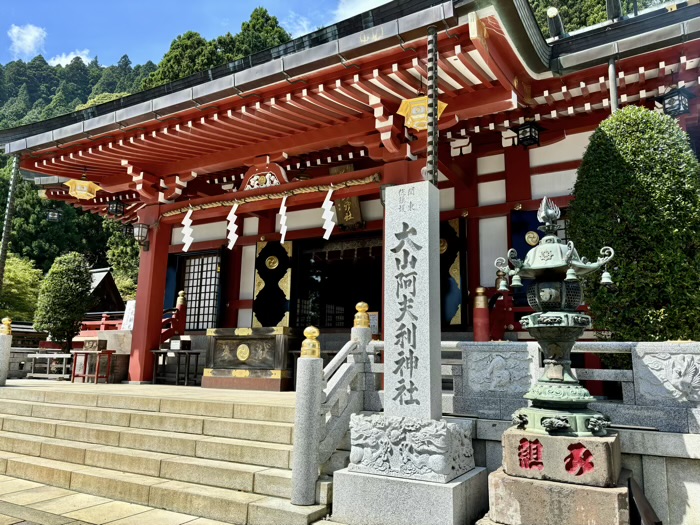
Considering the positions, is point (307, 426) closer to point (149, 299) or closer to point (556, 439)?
point (556, 439)

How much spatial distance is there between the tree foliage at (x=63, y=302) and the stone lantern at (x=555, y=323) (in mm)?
14486

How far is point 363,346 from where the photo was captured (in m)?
5.68

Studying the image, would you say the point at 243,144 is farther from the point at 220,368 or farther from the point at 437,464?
the point at 437,464

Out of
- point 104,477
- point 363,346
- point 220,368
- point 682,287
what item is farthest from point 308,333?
point 220,368

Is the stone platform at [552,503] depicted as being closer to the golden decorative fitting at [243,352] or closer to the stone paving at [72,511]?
the stone paving at [72,511]

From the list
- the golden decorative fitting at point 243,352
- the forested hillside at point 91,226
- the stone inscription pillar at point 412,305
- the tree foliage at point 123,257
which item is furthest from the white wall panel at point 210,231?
the tree foliage at point 123,257

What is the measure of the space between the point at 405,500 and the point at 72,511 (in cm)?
325

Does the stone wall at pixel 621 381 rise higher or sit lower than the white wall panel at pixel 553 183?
lower

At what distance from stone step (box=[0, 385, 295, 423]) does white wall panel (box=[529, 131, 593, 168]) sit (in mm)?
6270

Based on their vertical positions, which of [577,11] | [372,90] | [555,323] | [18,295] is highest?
[577,11]

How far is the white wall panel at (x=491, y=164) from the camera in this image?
9305 mm

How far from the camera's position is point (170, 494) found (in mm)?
4836

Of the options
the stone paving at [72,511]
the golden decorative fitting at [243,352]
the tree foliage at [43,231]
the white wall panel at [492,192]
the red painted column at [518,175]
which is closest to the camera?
the stone paving at [72,511]

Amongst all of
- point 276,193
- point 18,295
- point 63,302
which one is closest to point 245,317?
point 276,193
